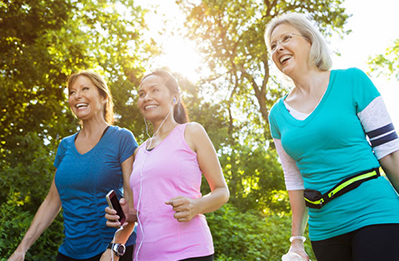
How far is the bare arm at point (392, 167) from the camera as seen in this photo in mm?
1949

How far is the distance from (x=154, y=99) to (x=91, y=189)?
0.71 metres

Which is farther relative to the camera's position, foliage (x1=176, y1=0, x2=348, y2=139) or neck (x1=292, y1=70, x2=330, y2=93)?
foliage (x1=176, y1=0, x2=348, y2=139)

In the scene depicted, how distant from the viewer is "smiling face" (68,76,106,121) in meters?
2.95

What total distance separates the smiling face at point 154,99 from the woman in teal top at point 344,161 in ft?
2.47

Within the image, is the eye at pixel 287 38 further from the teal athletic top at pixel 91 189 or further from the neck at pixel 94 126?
the neck at pixel 94 126

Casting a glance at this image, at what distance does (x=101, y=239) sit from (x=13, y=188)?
3.64 metres

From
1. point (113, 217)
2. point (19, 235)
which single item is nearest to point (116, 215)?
point (113, 217)

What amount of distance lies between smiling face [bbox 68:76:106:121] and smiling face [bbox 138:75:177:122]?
51 cm

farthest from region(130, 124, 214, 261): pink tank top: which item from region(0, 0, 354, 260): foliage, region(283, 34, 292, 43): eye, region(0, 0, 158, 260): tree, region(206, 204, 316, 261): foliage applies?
region(0, 0, 158, 260): tree

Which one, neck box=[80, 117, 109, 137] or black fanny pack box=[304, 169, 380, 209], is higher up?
neck box=[80, 117, 109, 137]

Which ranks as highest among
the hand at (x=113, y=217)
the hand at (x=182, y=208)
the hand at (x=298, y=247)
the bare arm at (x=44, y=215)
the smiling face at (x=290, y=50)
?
the smiling face at (x=290, y=50)

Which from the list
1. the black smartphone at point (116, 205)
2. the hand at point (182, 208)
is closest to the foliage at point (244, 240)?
the black smartphone at point (116, 205)

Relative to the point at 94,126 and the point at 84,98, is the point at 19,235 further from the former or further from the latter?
the point at 84,98

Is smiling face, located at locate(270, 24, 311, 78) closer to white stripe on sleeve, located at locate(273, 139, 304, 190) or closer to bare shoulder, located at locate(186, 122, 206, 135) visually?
white stripe on sleeve, located at locate(273, 139, 304, 190)
